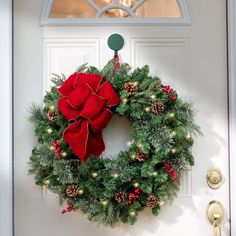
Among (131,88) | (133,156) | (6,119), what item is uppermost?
(131,88)

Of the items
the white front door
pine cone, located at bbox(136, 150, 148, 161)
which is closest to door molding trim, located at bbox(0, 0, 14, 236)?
the white front door

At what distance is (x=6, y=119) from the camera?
1.34 m

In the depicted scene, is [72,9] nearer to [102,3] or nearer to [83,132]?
[102,3]

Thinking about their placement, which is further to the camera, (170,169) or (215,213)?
(215,213)

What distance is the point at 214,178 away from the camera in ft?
4.50

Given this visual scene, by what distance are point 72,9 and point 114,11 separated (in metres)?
0.17

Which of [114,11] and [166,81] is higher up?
[114,11]

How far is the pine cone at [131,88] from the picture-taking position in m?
1.24

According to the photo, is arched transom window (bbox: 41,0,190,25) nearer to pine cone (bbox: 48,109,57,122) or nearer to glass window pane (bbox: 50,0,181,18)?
glass window pane (bbox: 50,0,181,18)

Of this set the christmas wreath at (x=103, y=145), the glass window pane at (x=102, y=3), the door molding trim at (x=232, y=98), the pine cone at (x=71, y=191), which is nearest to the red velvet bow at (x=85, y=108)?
the christmas wreath at (x=103, y=145)

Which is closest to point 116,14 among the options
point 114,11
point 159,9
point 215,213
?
point 114,11

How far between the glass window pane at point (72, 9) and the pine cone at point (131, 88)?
360 millimetres

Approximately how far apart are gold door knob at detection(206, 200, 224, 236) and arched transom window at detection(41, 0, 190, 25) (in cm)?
73

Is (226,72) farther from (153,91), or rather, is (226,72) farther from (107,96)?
(107,96)
